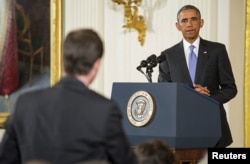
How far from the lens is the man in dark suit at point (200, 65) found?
4734 mm

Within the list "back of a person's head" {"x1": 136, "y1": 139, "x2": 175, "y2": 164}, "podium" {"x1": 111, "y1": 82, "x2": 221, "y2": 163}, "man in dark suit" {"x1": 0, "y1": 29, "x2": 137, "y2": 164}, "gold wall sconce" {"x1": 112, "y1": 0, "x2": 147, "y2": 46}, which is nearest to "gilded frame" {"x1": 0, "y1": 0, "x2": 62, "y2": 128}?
"gold wall sconce" {"x1": 112, "y1": 0, "x2": 147, "y2": 46}

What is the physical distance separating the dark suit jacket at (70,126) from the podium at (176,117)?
5.92 ft

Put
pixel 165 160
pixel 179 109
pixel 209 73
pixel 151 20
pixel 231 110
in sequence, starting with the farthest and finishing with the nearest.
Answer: pixel 151 20
pixel 231 110
pixel 209 73
pixel 179 109
pixel 165 160

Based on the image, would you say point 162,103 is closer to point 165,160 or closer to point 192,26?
point 192,26

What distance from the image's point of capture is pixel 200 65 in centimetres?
491

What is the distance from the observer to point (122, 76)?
6695 millimetres

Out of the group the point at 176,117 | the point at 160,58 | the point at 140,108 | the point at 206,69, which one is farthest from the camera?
the point at 206,69

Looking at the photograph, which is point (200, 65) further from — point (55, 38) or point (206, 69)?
point (55, 38)

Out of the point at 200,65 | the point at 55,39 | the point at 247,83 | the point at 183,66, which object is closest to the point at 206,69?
the point at 200,65

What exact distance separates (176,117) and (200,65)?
109cm

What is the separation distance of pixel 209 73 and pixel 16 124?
286 centimetres

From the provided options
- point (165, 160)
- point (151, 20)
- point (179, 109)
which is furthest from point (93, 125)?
point (151, 20)

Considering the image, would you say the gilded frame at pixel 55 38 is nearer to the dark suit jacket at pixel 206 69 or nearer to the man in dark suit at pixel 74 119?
the dark suit jacket at pixel 206 69

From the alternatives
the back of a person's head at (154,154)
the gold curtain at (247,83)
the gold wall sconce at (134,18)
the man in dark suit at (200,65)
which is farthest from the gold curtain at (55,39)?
the back of a person's head at (154,154)
